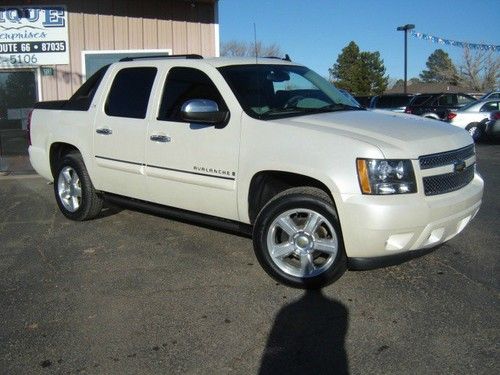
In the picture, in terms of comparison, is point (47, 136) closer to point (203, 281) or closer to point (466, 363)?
point (203, 281)

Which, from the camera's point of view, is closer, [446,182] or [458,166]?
[446,182]

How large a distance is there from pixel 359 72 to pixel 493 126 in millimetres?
40360

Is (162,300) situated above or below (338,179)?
below

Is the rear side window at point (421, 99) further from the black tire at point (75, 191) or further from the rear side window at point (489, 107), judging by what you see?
the black tire at point (75, 191)

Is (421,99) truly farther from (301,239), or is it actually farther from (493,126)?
(301,239)

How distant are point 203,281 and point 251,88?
172cm

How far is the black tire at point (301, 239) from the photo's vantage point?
411 centimetres

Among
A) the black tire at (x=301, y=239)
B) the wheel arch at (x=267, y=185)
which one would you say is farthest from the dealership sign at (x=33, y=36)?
the black tire at (x=301, y=239)

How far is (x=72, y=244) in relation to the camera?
5.59 m

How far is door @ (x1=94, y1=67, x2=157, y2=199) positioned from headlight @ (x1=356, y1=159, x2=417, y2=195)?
2.31m

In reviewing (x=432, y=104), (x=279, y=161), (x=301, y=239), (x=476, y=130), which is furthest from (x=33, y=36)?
(x=432, y=104)

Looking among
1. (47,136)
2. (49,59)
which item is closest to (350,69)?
(49,59)

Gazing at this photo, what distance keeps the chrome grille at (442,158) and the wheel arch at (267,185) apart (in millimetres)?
805

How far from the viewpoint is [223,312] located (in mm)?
3879
